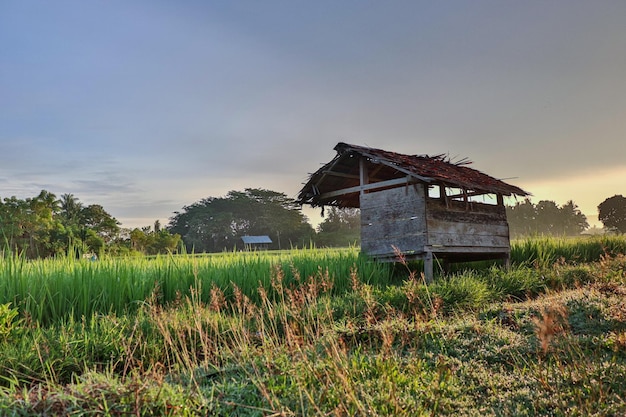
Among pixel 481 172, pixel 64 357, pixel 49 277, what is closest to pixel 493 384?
pixel 64 357

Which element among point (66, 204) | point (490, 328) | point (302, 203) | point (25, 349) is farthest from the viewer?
point (66, 204)

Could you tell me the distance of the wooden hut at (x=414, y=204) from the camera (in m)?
11.0

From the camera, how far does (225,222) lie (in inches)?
2245

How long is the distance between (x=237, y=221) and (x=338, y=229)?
44.3 feet

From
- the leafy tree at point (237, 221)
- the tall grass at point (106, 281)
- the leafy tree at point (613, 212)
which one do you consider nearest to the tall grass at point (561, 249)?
the tall grass at point (106, 281)

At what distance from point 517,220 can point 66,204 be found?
50.3 metres

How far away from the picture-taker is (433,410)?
12.9 ft

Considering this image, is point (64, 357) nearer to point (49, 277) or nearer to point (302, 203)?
point (49, 277)

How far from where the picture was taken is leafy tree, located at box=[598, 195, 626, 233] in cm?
4616

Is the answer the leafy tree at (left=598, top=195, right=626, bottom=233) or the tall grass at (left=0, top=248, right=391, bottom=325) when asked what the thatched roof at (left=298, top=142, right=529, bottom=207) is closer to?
the tall grass at (left=0, top=248, right=391, bottom=325)

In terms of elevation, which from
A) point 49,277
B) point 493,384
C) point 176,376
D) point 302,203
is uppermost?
point 302,203

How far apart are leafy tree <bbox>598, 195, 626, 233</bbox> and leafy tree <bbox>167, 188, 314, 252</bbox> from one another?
29193 millimetres

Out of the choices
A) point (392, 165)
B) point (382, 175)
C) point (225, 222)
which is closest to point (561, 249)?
point (382, 175)

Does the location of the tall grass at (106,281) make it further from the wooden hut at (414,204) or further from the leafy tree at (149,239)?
the leafy tree at (149,239)
